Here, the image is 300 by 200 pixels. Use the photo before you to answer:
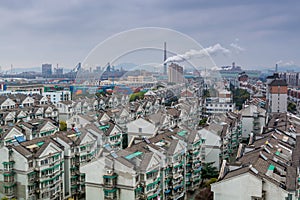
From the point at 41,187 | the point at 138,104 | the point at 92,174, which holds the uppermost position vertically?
the point at 138,104

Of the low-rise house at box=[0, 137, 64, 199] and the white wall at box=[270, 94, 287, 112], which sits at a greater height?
the white wall at box=[270, 94, 287, 112]

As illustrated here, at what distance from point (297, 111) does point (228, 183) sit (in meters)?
9.40

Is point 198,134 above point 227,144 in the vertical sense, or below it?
above

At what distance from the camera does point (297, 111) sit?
11.2 metres

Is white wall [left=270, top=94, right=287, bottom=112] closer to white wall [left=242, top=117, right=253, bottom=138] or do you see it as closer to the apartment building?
white wall [left=242, top=117, right=253, bottom=138]

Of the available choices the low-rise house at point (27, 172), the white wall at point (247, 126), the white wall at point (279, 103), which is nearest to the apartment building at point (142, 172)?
the low-rise house at point (27, 172)

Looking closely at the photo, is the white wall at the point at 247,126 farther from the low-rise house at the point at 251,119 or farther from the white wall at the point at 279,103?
the white wall at the point at 279,103

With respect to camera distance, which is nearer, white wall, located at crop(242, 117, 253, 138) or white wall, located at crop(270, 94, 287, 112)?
white wall, located at crop(242, 117, 253, 138)

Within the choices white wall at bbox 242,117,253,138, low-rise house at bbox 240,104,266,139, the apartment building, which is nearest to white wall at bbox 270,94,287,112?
low-rise house at bbox 240,104,266,139

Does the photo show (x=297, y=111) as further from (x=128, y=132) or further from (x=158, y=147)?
(x=158, y=147)

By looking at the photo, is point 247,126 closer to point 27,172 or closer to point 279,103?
point 279,103

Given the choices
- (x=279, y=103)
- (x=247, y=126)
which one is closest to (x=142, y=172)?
(x=247, y=126)

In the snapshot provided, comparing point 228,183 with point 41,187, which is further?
point 41,187

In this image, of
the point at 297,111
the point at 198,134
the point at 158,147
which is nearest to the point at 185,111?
the point at 198,134
